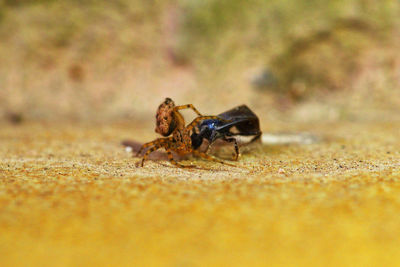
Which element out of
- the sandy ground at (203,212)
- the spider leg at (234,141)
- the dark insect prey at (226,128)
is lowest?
the sandy ground at (203,212)

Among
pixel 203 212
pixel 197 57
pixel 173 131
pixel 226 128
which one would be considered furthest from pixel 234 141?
pixel 197 57

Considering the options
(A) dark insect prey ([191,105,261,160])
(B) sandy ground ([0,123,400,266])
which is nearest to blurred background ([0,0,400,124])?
(A) dark insect prey ([191,105,261,160])

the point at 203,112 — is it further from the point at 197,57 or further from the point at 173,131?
the point at 173,131

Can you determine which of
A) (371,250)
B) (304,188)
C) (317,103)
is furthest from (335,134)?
(371,250)

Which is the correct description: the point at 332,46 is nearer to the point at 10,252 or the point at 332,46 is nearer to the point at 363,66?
the point at 363,66

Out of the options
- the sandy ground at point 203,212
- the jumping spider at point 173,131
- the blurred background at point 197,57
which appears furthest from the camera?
the blurred background at point 197,57

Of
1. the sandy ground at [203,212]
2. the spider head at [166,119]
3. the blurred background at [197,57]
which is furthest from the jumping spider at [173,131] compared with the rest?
the blurred background at [197,57]

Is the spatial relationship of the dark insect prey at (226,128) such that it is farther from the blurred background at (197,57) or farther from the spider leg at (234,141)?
the blurred background at (197,57)
